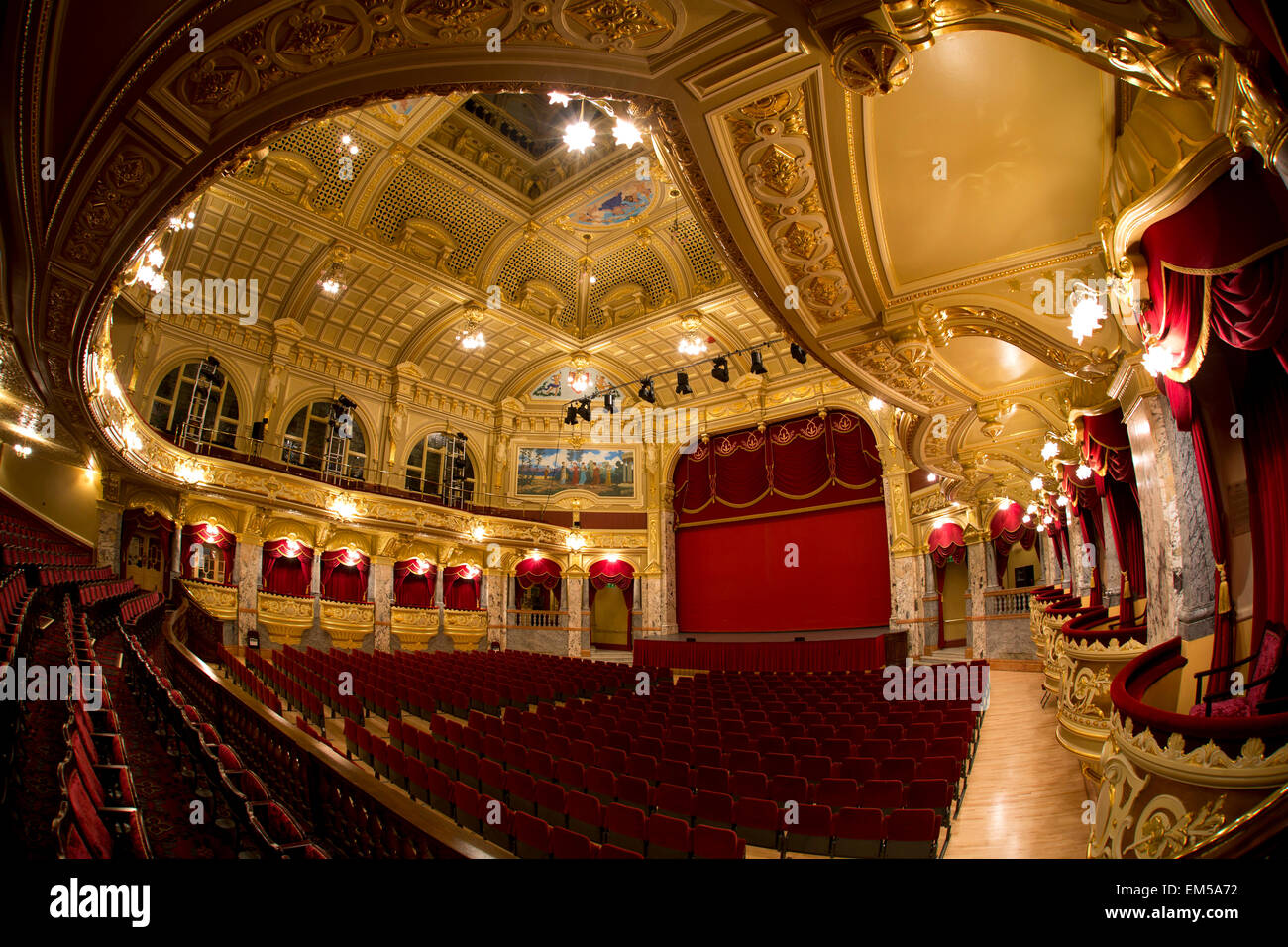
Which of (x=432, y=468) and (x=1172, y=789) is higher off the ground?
(x=432, y=468)

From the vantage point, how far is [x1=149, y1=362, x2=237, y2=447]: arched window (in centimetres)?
1351

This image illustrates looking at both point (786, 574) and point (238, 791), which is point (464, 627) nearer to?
point (786, 574)

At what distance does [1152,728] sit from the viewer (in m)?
2.71

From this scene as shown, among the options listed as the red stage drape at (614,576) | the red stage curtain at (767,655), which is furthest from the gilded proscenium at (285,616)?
the red stage drape at (614,576)

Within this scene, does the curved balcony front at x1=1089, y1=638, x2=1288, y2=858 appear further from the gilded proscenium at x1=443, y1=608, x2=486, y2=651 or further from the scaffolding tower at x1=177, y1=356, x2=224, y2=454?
the gilded proscenium at x1=443, y1=608, x2=486, y2=651

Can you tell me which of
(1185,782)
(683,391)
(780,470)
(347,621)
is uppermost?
(683,391)

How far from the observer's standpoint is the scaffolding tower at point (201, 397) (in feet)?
43.1

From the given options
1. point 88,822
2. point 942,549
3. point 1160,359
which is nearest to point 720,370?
point 942,549

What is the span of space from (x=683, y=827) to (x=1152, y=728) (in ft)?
7.62

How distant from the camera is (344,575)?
15.7 meters

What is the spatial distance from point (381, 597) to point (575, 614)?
19.2ft

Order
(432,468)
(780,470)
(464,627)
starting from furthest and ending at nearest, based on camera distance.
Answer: (432,468)
(780,470)
(464,627)

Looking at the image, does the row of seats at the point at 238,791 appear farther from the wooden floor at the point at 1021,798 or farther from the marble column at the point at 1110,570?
the marble column at the point at 1110,570

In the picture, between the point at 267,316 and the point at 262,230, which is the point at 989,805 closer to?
the point at 262,230
